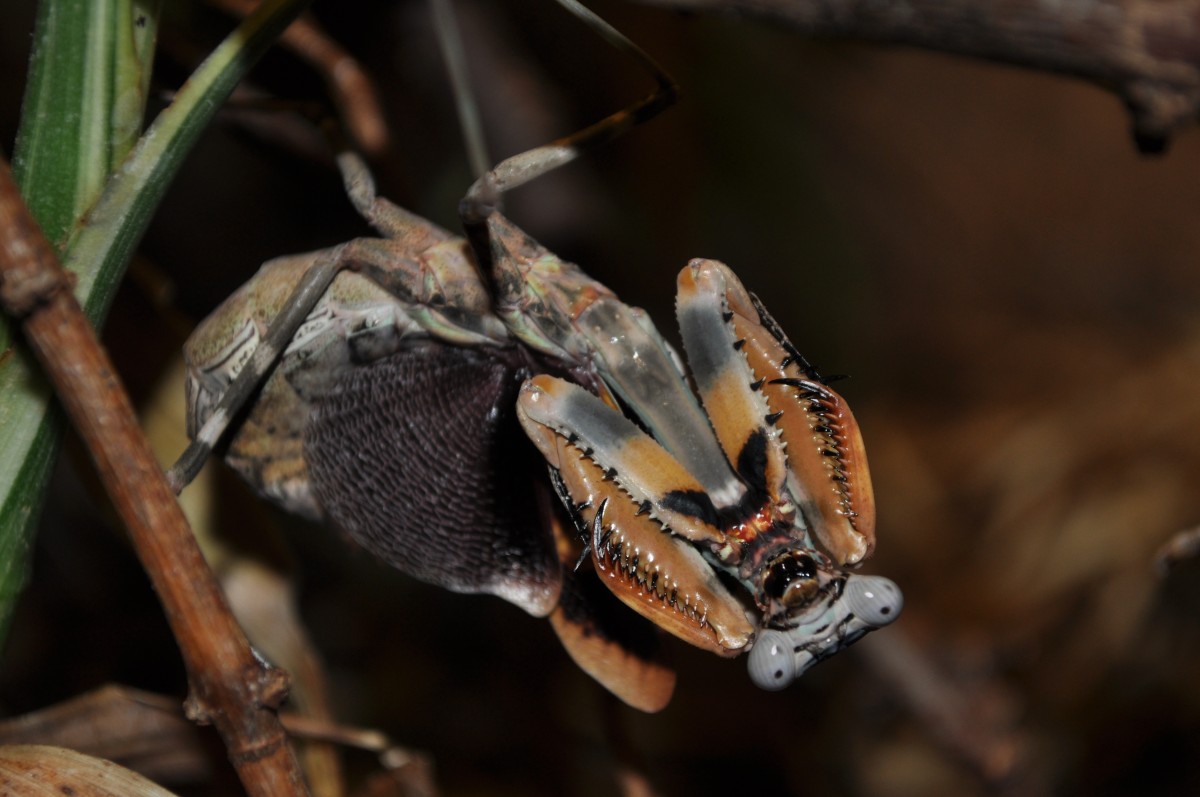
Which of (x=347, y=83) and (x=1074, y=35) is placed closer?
(x=1074, y=35)

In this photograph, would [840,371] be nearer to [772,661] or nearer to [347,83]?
[347,83]

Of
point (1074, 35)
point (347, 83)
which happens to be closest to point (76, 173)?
point (347, 83)

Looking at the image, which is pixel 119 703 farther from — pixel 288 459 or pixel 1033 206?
pixel 1033 206

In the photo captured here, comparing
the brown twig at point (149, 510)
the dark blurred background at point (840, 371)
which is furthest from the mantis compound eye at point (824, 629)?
the dark blurred background at point (840, 371)

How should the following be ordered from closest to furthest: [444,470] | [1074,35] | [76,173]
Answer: [76,173] < [444,470] < [1074,35]

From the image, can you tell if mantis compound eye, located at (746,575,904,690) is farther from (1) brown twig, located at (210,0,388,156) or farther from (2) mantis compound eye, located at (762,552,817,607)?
(1) brown twig, located at (210,0,388,156)

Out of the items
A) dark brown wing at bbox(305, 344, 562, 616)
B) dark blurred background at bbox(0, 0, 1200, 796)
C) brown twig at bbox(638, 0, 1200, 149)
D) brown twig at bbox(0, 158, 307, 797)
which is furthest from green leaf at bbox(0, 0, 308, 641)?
brown twig at bbox(638, 0, 1200, 149)

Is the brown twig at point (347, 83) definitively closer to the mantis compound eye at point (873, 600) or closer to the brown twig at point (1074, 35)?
the brown twig at point (1074, 35)
